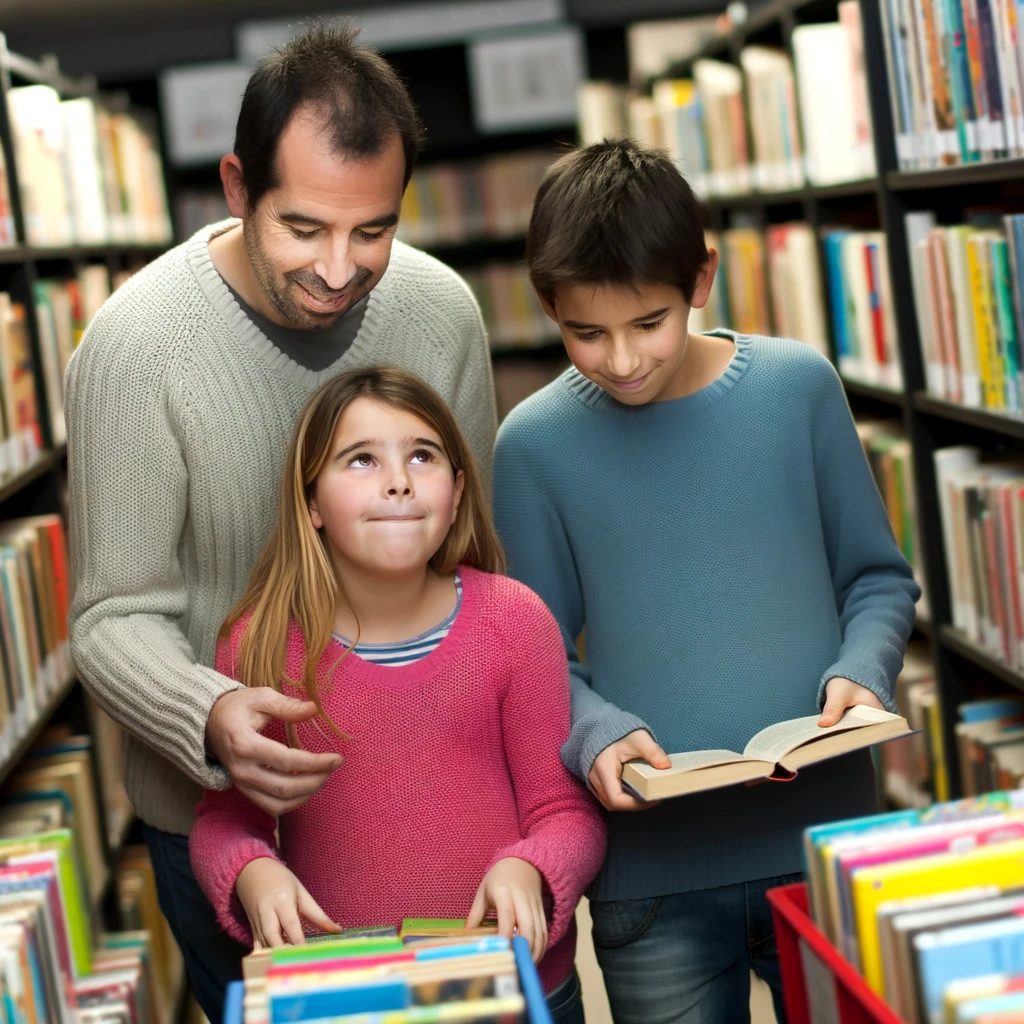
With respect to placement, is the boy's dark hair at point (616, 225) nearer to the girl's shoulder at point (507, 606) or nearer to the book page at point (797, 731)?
the girl's shoulder at point (507, 606)

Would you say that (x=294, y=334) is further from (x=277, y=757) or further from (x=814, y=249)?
(x=814, y=249)

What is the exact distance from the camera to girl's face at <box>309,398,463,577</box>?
1478 millimetres

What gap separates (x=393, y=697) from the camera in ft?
4.90

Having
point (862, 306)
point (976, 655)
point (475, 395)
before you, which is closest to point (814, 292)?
point (862, 306)

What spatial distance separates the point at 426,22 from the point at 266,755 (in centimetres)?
517

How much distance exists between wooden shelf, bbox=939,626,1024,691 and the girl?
1.26m

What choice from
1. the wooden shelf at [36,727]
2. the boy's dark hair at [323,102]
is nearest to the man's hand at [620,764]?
the boy's dark hair at [323,102]

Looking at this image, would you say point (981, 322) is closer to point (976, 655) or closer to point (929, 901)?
point (976, 655)

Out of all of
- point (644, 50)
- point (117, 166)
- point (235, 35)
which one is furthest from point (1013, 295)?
point (235, 35)

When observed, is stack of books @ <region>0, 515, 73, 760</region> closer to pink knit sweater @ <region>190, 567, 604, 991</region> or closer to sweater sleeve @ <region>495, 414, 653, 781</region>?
pink knit sweater @ <region>190, 567, 604, 991</region>

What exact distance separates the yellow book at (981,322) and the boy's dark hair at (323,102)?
1.26 metres

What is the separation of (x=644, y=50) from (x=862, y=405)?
294 cm

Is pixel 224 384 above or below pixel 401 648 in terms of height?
above

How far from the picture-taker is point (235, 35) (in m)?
6.05
